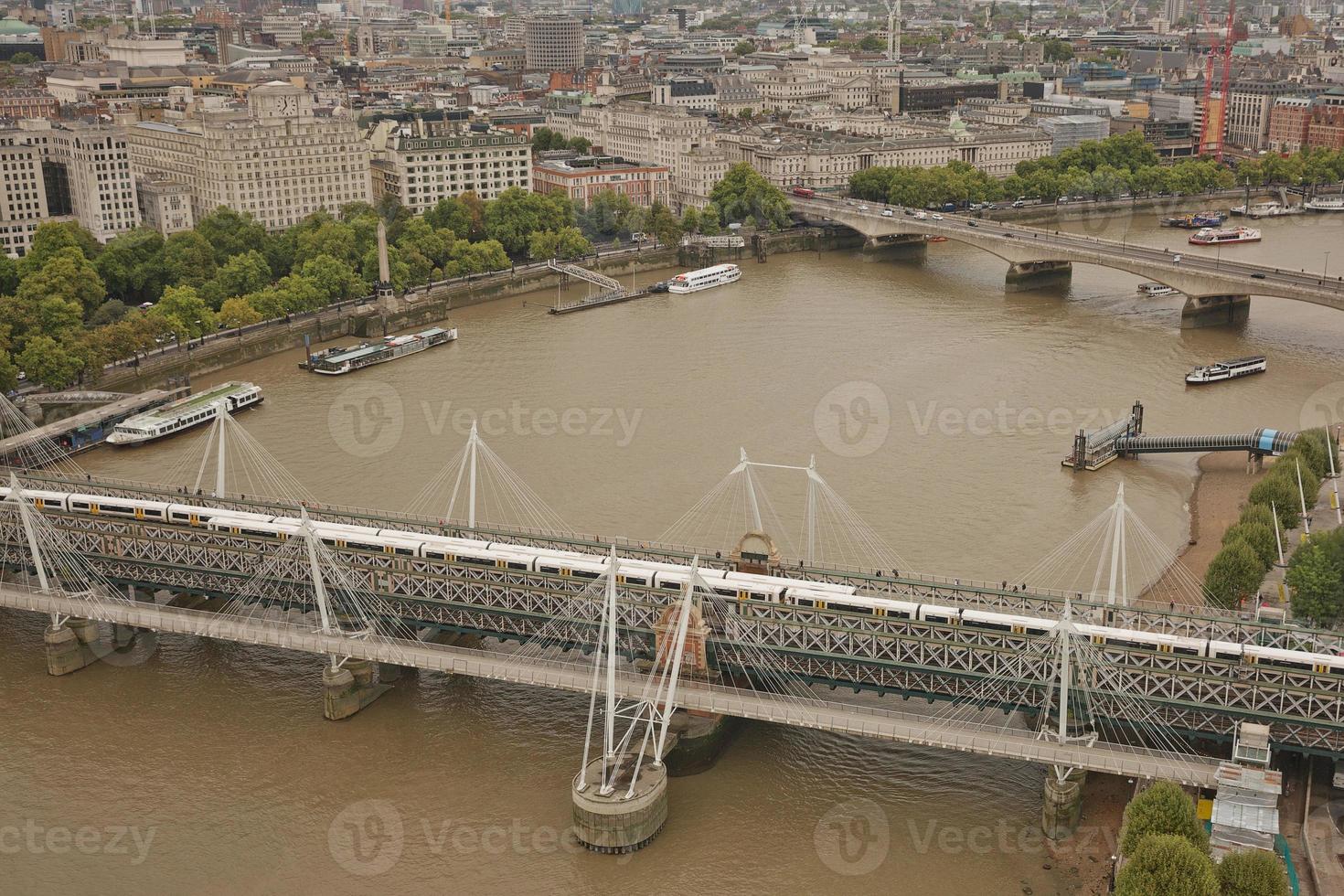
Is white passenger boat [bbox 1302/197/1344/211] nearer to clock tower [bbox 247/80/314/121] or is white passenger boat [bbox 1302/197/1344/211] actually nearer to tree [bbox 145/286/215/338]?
clock tower [bbox 247/80/314/121]

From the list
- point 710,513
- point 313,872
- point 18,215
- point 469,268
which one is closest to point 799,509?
point 710,513

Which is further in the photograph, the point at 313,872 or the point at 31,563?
Result: the point at 31,563

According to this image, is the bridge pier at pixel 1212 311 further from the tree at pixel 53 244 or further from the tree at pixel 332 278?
the tree at pixel 53 244

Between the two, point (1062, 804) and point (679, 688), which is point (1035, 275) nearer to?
point (679, 688)

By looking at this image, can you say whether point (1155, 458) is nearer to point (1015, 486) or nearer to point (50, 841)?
point (1015, 486)

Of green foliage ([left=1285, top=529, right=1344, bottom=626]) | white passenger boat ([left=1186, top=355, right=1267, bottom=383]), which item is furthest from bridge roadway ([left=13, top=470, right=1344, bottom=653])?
white passenger boat ([left=1186, top=355, right=1267, bottom=383])

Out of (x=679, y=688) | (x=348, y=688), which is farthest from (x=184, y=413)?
(x=679, y=688)
